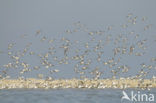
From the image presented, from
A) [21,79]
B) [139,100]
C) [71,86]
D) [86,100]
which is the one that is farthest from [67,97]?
[21,79]

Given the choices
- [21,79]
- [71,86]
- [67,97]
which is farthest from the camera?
[21,79]

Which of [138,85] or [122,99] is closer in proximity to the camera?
[122,99]

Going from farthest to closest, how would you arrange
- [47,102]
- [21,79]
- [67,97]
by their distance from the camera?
[21,79] → [67,97] → [47,102]

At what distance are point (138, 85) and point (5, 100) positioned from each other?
24157 mm

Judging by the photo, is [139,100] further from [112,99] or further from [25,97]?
[25,97]

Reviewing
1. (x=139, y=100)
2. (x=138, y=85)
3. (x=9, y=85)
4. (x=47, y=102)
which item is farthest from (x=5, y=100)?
(x=138, y=85)

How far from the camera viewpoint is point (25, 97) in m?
44.6

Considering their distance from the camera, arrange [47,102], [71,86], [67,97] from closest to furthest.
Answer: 1. [47,102]
2. [67,97]
3. [71,86]

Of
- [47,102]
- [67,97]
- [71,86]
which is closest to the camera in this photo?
[47,102]

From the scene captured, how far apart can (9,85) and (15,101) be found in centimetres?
2098

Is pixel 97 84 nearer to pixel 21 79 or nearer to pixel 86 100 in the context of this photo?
pixel 21 79

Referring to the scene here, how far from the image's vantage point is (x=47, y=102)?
1591 inches

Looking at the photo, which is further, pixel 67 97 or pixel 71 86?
pixel 71 86

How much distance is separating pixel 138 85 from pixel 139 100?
68.2 ft
